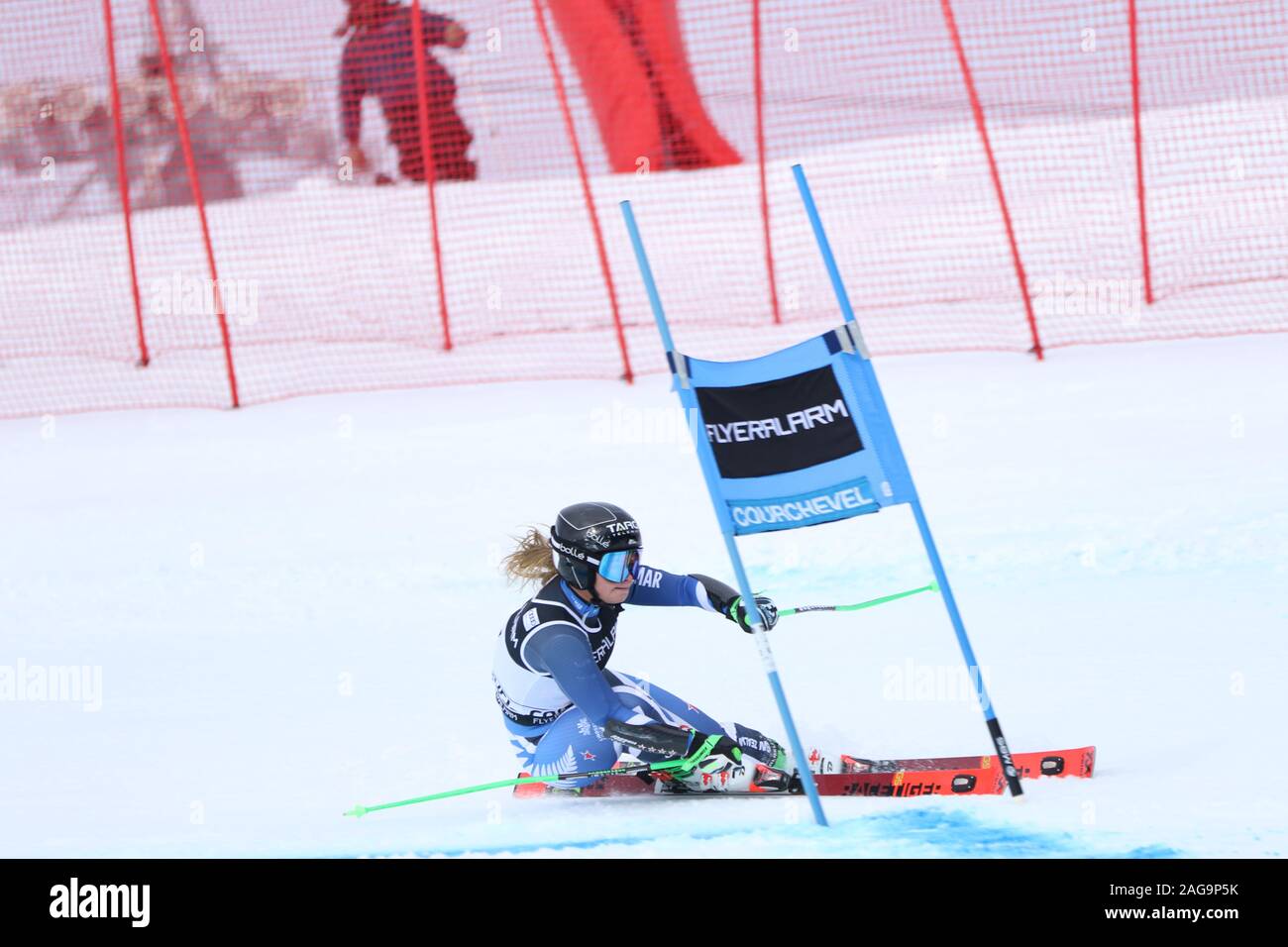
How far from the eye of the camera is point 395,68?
12562 mm

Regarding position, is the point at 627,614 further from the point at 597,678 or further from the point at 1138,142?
the point at 1138,142

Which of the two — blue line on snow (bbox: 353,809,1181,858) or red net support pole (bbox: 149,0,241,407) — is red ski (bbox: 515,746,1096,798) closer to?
blue line on snow (bbox: 353,809,1181,858)

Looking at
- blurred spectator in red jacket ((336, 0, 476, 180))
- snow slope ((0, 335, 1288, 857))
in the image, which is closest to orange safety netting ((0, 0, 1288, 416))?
blurred spectator in red jacket ((336, 0, 476, 180))

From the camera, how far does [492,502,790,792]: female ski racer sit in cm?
508

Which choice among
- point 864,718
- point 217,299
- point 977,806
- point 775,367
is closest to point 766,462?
point 775,367

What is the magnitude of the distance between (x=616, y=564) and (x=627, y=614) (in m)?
2.72

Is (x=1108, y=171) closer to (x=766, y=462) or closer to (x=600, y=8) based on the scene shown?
(x=600, y=8)

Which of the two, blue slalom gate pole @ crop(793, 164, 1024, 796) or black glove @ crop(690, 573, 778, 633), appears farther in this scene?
black glove @ crop(690, 573, 778, 633)

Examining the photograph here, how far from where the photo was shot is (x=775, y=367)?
482cm

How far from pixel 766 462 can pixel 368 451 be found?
6086 millimetres

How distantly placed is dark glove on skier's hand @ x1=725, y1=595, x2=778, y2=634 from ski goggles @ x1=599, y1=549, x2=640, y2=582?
43 cm

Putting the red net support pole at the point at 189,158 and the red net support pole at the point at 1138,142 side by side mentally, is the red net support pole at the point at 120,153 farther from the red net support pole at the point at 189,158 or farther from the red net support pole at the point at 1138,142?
the red net support pole at the point at 1138,142

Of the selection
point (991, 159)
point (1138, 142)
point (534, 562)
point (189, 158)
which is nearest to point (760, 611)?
point (534, 562)

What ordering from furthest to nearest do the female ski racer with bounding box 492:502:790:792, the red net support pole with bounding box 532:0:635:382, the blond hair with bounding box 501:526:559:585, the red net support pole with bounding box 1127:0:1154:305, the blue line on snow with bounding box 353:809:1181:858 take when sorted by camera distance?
the red net support pole with bounding box 532:0:635:382 → the red net support pole with bounding box 1127:0:1154:305 → the blond hair with bounding box 501:526:559:585 → the female ski racer with bounding box 492:502:790:792 → the blue line on snow with bounding box 353:809:1181:858
